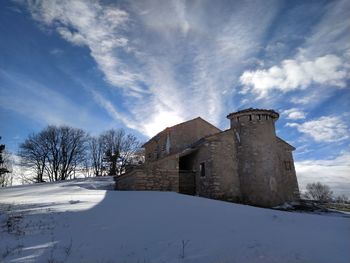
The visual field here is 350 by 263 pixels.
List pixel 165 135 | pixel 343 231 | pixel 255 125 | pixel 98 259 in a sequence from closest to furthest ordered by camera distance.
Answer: pixel 98 259 → pixel 343 231 → pixel 255 125 → pixel 165 135

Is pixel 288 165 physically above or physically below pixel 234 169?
above

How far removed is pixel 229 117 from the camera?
19.0 metres

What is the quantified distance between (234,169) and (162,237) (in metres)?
13.3

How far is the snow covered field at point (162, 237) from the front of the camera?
412cm

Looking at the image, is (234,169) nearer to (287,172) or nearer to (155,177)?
(287,172)

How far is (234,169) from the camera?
17.4 meters

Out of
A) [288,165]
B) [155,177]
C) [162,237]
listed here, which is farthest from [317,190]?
[162,237]

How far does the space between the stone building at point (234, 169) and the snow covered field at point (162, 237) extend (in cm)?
818

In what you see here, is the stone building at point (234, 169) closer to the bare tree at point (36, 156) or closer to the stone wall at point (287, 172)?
the stone wall at point (287, 172)

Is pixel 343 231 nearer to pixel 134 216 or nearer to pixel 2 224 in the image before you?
pixel 134 216

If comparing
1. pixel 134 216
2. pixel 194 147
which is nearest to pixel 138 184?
pixel 194 147

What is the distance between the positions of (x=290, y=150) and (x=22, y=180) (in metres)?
36.7

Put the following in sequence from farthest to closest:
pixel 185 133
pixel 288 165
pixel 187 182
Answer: pixel 185 133 → pixel 288 165 → pixel 187 182

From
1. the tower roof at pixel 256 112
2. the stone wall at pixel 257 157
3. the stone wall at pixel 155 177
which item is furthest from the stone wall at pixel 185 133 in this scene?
the stone wall at pixel 155 177
